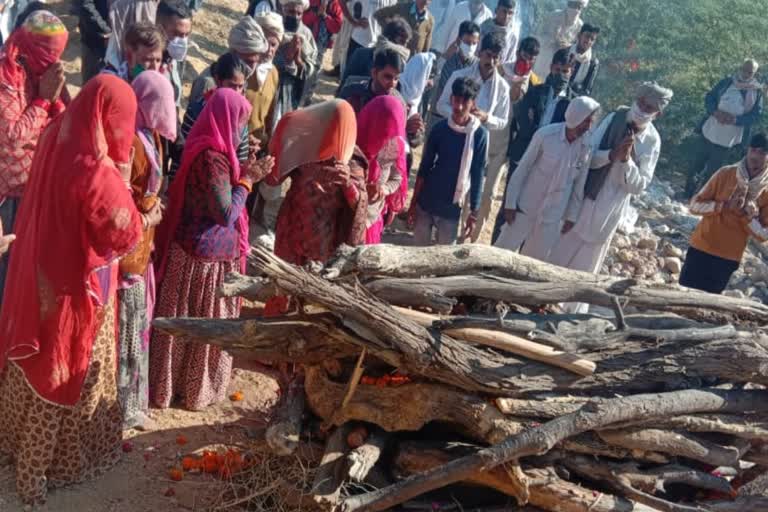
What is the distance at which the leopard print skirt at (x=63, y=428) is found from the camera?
4402 mm

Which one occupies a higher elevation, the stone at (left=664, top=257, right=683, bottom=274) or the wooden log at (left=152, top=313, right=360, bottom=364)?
the wooden log at (left=152, top=313, right=360, bottom=364)

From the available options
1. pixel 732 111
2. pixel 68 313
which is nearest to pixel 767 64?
pixel 732 111

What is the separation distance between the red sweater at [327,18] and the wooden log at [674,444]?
8.26 m

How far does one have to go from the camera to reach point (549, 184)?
7242 millimetres

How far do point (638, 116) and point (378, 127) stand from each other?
7.66 ft

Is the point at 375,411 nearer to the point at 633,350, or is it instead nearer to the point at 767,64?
the point at 633,350

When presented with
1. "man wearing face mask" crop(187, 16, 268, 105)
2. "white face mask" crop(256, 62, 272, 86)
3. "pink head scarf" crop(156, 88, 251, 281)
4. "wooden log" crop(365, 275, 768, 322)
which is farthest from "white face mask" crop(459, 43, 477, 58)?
"wooden log" crop(365, 275, 768, 322)

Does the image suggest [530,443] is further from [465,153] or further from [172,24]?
[172,24]

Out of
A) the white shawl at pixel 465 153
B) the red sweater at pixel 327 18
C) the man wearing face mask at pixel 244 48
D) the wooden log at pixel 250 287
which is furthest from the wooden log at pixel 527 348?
the red sweater at pixel 327 18

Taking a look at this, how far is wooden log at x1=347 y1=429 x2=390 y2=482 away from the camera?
394cm

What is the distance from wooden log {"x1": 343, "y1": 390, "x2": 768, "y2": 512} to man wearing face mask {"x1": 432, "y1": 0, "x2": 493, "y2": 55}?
763cm

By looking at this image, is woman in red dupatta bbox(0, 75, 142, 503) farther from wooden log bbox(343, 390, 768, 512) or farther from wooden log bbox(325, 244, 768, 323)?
wooden log bbox(343, 390, 768, 512)

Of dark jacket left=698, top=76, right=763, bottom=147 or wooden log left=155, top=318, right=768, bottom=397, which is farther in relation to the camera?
dark jacket left=698, top=76, right=763, bottom=147

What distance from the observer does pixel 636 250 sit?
10562 millimetres
